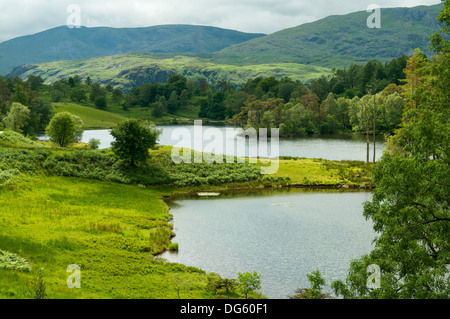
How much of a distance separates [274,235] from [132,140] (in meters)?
33.7

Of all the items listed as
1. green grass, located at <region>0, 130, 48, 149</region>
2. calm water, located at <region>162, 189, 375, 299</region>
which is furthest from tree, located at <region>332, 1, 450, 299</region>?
green grass, located at <region>0, 130, 48, 149</region>

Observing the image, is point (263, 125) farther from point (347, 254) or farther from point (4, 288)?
point (4, 288)

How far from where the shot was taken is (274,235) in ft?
142

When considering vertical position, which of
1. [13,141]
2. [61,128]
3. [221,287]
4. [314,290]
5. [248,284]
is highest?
[61,128]

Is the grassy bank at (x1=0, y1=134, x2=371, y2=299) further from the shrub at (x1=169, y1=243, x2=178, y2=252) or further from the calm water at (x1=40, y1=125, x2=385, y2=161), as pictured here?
the calm water at (x1=40, y1=125, x2=385, y2=161)

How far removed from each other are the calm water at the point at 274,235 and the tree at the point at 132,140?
12.7m

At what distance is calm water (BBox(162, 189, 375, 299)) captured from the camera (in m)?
33.8

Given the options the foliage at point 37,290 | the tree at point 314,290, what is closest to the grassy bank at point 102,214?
the foliage at point 37,290

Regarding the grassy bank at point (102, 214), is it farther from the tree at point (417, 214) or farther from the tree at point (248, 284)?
the tree at point (417, 214)

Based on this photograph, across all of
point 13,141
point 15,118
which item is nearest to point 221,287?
point 13,141

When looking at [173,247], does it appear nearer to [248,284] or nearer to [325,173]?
[248,284]

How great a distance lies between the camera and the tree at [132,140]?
6694 centimetres

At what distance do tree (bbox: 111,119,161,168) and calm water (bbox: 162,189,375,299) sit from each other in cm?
1272

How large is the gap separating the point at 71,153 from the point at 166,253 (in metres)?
37.1
